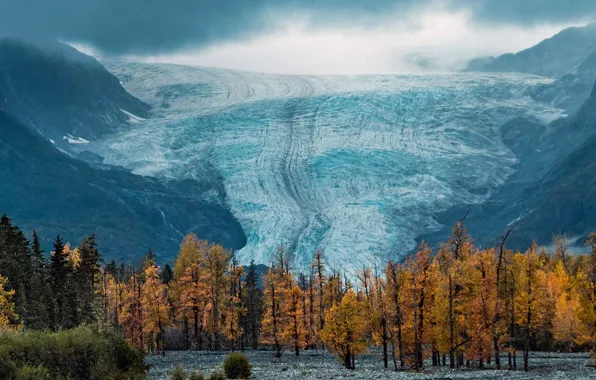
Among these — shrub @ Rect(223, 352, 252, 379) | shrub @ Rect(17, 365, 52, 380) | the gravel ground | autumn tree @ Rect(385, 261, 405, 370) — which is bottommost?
the gravel ground

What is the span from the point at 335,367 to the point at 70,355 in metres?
31.8

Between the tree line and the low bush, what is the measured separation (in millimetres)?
7882

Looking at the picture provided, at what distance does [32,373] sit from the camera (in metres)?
36.4

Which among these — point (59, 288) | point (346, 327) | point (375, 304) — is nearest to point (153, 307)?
point (59, 288)

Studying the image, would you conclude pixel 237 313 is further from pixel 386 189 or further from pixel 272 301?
pixel 386 189

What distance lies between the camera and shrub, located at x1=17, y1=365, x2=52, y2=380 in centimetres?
3584

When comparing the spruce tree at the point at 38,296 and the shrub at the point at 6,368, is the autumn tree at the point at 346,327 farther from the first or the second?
the shrub at the point at 6,368

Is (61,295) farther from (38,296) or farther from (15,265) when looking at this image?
(15,265)

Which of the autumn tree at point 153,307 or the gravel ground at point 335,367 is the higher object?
the autumn tree at point 153,307

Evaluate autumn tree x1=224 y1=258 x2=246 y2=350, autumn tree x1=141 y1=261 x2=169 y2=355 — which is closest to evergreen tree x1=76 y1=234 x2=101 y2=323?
autumn tree x1=141 y1=261 x2=169 y2=355

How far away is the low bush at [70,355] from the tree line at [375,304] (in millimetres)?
7882

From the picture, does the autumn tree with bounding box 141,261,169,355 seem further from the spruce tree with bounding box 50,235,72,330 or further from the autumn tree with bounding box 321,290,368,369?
the autumn tree with bounding box 321,290,368,369

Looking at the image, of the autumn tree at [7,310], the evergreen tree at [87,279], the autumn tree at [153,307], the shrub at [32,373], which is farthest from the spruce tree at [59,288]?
the shrub at [32,373]

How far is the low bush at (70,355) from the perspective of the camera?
37188 mm
